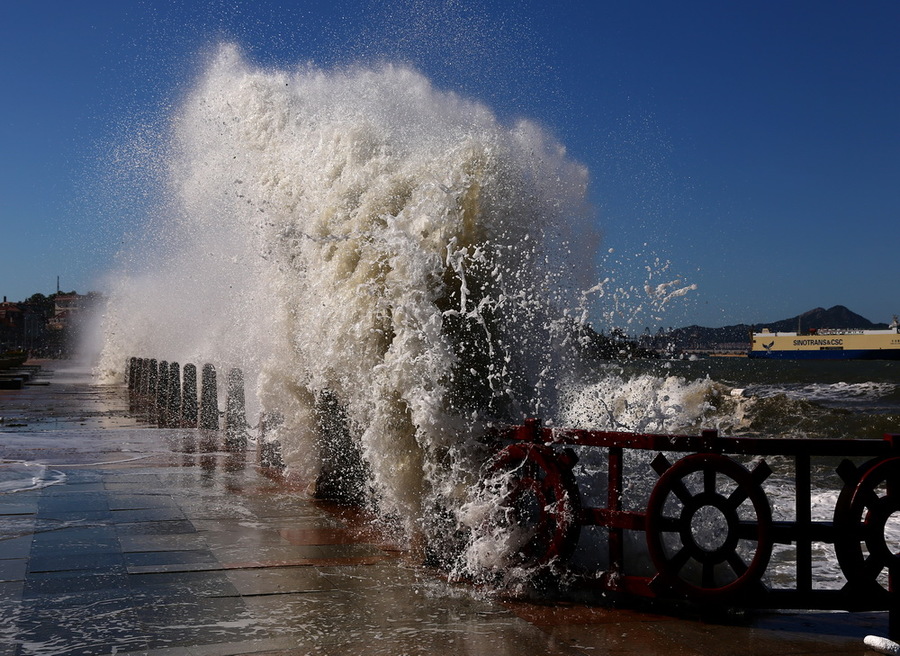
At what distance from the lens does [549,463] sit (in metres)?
5.38

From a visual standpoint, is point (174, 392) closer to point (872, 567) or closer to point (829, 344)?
point (872, 567)

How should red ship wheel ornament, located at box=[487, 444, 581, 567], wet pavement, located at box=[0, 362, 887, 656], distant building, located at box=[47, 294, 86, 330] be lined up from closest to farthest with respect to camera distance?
wet pavement, located at box=[0, 362, 887, 656]
red ship wheel ornament, located at box=[487, 444, 581, 567]
distant building, located at box=[47, 294, 86, 330]

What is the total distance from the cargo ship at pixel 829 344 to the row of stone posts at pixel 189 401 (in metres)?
96.1

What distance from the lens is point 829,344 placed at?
105125 millimetres

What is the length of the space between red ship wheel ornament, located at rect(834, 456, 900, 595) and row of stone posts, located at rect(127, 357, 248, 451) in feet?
29.6

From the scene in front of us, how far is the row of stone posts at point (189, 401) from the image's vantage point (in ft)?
43.3

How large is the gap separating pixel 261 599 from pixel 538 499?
5.81 ft

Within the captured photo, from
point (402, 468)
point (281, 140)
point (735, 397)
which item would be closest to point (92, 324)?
point (735, 397)

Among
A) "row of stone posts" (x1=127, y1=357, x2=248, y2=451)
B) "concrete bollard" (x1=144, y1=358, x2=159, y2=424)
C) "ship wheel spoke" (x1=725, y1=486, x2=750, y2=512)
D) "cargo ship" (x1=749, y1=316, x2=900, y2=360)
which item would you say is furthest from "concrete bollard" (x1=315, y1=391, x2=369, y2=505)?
"cargo ship" (x1=749, y1=316, x2=900, y2=360)

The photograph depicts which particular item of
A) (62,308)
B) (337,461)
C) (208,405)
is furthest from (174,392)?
(62,308)

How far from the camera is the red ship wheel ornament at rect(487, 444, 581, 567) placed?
534 centimetres

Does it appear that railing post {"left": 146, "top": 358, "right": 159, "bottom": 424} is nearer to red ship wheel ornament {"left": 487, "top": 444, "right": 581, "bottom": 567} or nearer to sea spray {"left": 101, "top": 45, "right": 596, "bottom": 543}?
sea spray {"left": 101, "top": 45, "right": 596, "bottom": 543}

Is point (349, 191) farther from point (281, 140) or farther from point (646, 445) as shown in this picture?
point (646, 445)

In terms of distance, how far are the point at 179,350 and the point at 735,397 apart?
20.6 metres
